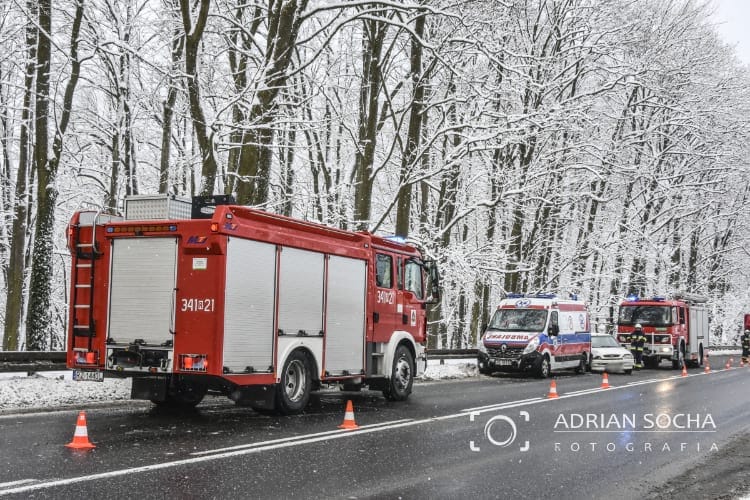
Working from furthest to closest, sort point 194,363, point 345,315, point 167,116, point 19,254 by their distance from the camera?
point 167,116 → point 19,254 → point 345,315 → point 194,363

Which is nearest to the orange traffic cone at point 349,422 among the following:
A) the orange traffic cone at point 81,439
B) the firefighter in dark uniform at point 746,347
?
the orange traffic cone at point 81,439

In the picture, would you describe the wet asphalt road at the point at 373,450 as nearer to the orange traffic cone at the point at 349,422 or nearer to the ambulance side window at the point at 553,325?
the orange traffic cone at the point at 349,422

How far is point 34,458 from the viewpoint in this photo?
830cm

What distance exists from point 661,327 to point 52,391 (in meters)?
24.7

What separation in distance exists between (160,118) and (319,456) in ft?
69.1

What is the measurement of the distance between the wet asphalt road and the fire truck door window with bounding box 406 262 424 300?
2208 millimetres

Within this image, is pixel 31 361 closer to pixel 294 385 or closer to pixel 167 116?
pixel 294 385

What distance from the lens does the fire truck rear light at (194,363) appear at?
11266mm

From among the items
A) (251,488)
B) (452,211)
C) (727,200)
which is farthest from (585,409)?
(727,200)

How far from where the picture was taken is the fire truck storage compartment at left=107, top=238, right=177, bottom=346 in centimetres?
1170

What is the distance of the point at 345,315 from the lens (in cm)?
1445

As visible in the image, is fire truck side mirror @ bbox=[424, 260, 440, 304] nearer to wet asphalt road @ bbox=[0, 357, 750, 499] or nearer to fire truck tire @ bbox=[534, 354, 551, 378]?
wet asphalt road @ bbox=[0, 357, 750, 499]

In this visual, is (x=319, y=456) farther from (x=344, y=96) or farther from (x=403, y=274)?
(x=344, y=96)

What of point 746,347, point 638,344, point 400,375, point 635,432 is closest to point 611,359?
point 638,344
